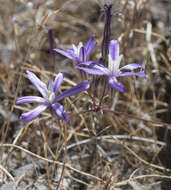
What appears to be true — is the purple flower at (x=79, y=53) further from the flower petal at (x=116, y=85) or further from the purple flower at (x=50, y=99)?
the flower petal at (x=116, y=85)

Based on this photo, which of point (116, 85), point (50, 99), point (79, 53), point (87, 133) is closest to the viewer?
point (116, 85)

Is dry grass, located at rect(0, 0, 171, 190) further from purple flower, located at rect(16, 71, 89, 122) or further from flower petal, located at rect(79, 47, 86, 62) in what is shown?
flower petal, located at rect(79, 47, 86, 62)

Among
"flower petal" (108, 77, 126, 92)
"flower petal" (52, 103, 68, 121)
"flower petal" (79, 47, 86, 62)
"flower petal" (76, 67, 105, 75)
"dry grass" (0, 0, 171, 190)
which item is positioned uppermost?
"flower petal" (79, 47, 86, 62)

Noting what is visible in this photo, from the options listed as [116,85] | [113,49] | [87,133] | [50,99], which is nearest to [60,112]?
[50,99]

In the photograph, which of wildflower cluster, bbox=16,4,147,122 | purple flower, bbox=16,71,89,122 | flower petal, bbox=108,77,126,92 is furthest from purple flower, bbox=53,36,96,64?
flower petal, bbox=108,77,126,92

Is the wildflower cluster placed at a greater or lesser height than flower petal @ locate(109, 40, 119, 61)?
lesser

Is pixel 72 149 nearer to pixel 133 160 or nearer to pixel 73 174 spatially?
pixel 73 174

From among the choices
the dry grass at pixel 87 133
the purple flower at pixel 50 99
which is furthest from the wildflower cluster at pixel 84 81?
the dry grass at pixel 87 133

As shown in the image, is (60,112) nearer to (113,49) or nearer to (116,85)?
(116,85)

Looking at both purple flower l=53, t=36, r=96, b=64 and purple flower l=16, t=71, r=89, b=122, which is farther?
purple flower l=53, t=36, r=96, b=64

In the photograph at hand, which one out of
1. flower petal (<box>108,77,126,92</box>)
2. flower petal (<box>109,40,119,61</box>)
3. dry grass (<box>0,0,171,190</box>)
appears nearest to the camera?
flower petal (<box>108,77,126,92</box>)

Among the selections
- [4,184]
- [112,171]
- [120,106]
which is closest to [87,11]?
[120,106]
